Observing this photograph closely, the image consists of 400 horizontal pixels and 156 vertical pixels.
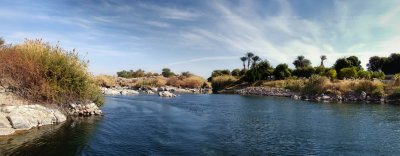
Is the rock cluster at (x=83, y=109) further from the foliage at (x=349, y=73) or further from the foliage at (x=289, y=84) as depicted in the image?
the foliage at (x=349, y=73)

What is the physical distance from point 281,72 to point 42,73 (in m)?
91.9

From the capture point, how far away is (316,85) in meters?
86.0

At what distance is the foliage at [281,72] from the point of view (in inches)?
4564

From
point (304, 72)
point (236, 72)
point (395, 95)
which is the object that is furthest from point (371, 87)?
point (236, 72)

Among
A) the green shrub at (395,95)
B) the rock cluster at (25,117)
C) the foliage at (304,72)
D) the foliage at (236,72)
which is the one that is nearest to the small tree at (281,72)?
the foliage at (304,72)

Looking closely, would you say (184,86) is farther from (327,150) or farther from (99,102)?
(327,150)

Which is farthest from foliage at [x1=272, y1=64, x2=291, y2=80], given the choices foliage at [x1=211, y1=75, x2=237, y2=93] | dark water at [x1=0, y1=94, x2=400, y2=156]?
dark water at [x1=0, y1=94, x2=400, y2=156]

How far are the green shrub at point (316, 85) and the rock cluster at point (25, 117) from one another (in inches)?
2602

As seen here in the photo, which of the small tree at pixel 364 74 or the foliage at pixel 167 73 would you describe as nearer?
the small tree at pixel 364 74

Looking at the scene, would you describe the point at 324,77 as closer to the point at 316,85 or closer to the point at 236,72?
the point at 316,85

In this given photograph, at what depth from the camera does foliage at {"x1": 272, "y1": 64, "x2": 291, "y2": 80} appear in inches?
4564

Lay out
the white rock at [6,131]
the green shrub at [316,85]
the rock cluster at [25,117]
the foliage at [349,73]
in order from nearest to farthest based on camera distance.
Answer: the white rock at [6,131] < the rock cluster at [25,117] < the green shrub at [316,85] < the foliage at [349,73]

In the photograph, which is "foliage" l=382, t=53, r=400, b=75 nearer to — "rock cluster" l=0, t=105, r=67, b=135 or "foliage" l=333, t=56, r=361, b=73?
"foliage" l=333, t=56, r=361, b=73

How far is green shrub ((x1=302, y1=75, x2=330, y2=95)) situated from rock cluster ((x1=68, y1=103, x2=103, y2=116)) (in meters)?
60.4
